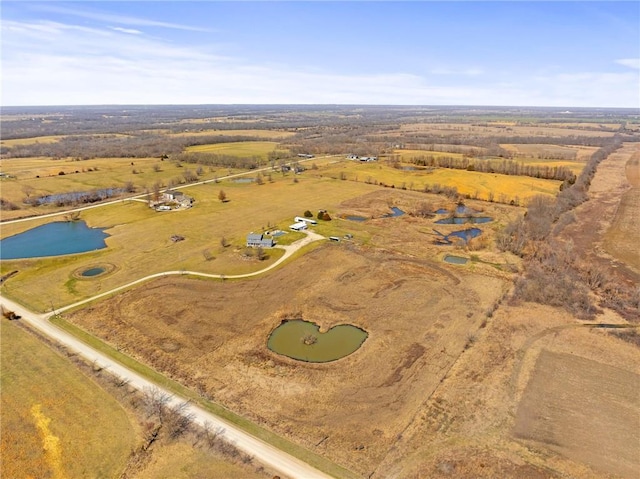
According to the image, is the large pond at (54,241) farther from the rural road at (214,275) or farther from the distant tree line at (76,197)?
the rural road at (214,275)

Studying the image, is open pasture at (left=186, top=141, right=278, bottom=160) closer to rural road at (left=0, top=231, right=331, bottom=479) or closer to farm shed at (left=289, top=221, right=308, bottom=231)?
farm shed at (left=289, top=221, right=308, bottom=231)

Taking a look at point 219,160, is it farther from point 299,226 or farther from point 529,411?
point 529,411

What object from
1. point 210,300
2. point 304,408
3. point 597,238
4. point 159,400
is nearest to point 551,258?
point 597,238

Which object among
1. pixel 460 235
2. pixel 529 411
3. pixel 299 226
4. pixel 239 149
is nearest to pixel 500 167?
pixel 460 235

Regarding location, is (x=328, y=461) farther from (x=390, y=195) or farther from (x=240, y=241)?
(x=390, y=195)

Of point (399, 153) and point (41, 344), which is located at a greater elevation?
point (399, 153)

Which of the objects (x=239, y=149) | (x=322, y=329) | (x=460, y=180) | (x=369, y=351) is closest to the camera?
(x=369, y=351)
